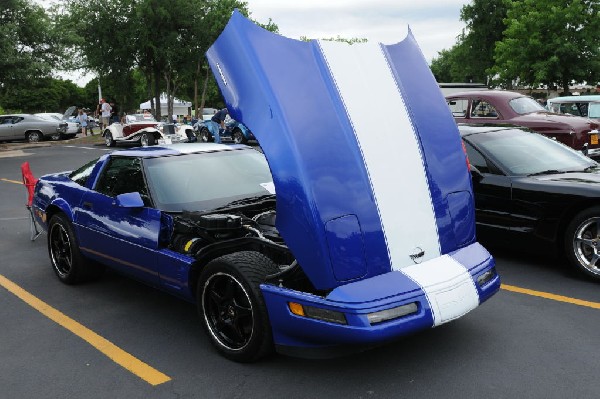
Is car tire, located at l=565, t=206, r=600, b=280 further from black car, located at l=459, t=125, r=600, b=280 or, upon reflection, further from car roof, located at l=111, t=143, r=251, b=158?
car roof, located at l=111, t=143, r=251, b=158

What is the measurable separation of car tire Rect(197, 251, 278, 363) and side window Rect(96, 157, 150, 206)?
1115mm

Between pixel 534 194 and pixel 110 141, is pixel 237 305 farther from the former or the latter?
pixel 110 141

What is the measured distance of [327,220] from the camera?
11.0ft

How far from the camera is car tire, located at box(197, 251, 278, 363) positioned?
11.5 ft

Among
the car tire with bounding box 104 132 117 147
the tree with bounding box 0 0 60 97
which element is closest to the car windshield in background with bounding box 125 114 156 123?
the car tire with bounding box 104 132 117 147

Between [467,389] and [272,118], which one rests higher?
[272,118]

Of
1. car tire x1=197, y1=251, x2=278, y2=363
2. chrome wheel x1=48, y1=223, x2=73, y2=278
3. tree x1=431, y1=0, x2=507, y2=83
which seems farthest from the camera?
tree x1=431, y1=0, x2=507, y2=83

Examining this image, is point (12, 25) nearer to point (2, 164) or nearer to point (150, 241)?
point (2, 164)

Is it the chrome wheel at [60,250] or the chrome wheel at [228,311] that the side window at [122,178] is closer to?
the chrome wheel at [60,250]

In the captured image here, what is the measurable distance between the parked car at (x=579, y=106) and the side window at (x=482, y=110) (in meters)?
4.13

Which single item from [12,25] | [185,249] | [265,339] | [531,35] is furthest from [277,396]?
[531,35]

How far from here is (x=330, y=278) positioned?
10.8ft

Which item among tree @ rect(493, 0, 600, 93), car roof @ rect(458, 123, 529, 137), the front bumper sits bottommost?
the front bumper

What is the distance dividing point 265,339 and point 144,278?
4.63ft
